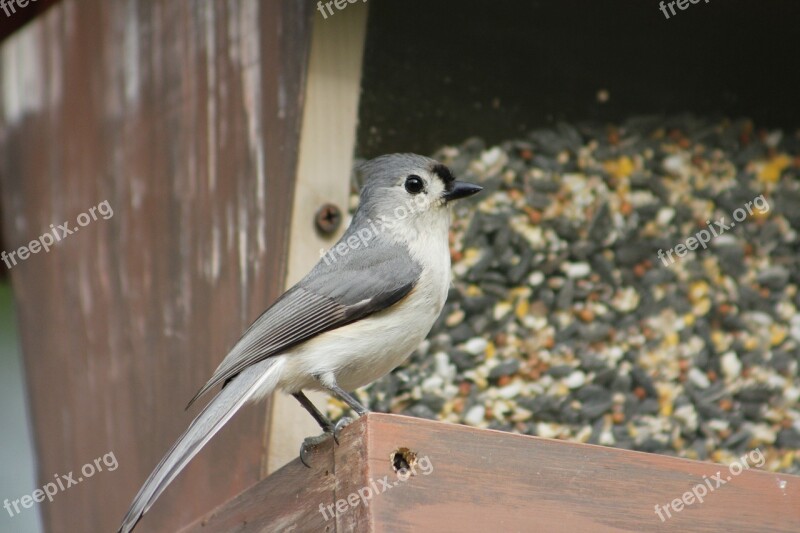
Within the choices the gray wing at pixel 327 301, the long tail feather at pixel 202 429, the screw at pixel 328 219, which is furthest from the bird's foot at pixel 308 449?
the screw at pixel 328 219

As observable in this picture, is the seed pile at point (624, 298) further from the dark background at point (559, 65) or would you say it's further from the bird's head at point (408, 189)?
the bird's head at point (408, 189)

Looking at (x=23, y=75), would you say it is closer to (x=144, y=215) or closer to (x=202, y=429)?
(x=144, y=215)

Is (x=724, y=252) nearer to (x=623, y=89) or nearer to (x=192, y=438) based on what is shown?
(x=623, y=89)

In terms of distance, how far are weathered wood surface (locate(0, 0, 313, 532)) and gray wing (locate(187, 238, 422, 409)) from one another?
0.84ft

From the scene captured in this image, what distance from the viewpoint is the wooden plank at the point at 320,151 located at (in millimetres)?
3385

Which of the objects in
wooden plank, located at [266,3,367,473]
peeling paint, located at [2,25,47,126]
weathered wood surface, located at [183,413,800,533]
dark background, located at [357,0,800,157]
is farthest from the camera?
peeling paint, located at [2,25,47,126]

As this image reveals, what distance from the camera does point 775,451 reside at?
4105 mm

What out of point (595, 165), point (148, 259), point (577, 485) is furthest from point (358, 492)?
point (595, 165)

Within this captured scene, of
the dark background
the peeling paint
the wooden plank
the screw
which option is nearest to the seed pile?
the dark background

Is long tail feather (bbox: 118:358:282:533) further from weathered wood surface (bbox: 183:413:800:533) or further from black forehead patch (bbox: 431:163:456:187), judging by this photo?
black forehead patch (bbox: 431:163:456:187)

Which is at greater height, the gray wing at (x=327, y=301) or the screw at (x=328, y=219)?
the screw at (x=328, y=219)

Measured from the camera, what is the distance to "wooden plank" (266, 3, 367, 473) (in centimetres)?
338

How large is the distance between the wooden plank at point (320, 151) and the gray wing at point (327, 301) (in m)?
0.20

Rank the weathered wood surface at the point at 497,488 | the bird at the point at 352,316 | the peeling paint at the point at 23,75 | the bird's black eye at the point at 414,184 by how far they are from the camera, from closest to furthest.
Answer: the weathered wood surface at the point at 497,488, the bird at the point at 352,316, the bird's black eye at the point at 414,184, the peeling paint at the point at 23,75
